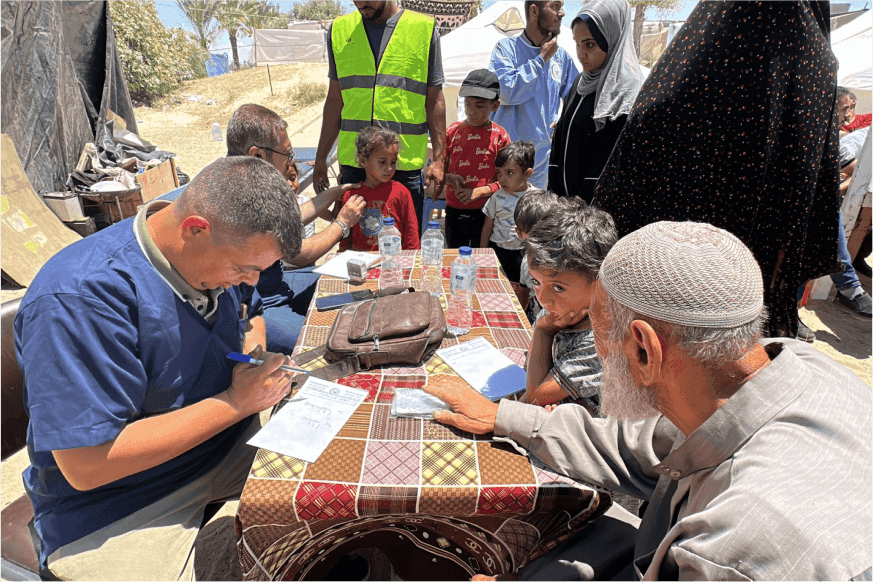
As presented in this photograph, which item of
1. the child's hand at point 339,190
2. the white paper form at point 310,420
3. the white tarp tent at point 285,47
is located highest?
the white tarp tent at point 285,47

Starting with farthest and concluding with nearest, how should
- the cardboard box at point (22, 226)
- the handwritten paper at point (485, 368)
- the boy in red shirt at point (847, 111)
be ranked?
1. the cardboard box at point (22, 226)
2. the boy in red shirt at point (847, 111)
3. the handwritten paper at point (485, 368)

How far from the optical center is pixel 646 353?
106 cm

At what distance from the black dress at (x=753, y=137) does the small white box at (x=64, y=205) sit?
692cm

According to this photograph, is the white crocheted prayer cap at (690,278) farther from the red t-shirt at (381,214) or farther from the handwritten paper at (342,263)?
the red t-shirt at (381,214)

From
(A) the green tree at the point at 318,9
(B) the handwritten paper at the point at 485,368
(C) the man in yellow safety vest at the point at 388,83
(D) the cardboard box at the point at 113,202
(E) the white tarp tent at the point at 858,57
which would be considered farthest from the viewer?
(A) the green tree at the point at 318,9

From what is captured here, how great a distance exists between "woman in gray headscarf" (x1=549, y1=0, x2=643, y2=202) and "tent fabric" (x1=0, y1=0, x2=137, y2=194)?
23.0ft

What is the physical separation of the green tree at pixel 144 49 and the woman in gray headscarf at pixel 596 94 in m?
20.9

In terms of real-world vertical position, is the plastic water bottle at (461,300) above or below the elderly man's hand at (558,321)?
below

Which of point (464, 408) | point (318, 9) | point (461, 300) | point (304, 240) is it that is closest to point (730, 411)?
point (464, 408)

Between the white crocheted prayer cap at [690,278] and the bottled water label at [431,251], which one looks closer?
the white crocheted prayer cap at [690,278]

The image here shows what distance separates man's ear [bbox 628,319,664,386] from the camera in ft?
3.38

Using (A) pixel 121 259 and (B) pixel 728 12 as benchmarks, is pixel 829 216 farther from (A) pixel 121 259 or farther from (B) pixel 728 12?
(A) pixel 121 259

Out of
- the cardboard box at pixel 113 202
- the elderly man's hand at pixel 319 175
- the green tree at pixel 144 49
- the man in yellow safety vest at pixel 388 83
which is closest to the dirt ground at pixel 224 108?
the green tree at pixel 144 49

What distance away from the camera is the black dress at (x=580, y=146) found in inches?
128
